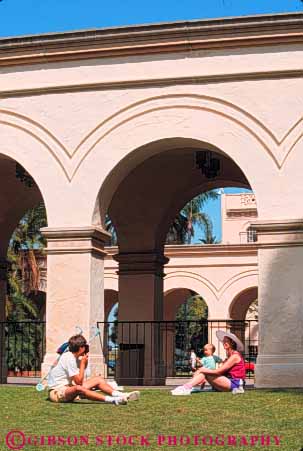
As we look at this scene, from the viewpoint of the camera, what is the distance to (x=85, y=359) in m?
11.2

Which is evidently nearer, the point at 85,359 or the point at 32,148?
the point at 85,359

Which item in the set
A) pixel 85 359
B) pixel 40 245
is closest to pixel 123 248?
pixel 85 359

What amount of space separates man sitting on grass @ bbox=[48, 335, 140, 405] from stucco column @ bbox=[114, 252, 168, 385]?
6.58 m

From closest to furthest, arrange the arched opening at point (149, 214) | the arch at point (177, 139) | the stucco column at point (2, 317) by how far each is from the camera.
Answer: the arch at point (177, 139), the stucco column at point (2, 317), the arched opening at point (149, 214)

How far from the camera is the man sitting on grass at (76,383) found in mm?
10703

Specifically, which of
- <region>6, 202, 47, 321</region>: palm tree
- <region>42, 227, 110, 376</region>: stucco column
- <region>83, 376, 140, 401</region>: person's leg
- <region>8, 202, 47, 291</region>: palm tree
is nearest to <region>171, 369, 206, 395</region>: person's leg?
<region>83, 376, 140, 401</region>: person's leg

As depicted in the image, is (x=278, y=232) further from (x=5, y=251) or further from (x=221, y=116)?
(x=5, y=251)

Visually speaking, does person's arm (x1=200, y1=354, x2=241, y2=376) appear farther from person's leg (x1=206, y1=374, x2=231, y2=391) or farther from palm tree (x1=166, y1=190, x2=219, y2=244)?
palm tree (x1=166, y1=190, x2=219, y2=244)

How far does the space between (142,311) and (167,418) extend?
29.5ft

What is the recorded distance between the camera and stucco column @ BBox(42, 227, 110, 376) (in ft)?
46.4

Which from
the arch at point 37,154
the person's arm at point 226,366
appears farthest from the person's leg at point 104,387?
the arch at point 37,154

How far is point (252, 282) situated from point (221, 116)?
16472 mm

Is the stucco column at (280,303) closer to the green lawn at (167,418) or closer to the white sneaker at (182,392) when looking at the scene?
the green lawn at (167,418)

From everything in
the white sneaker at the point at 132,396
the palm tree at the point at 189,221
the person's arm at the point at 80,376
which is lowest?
the white sneaker at the point at 132,396
